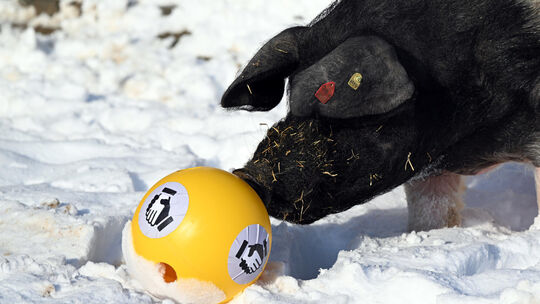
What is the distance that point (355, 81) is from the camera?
6.79ft

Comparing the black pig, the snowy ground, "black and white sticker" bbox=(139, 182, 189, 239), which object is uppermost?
the black pig

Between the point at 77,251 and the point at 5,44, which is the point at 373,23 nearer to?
the point at 77,251

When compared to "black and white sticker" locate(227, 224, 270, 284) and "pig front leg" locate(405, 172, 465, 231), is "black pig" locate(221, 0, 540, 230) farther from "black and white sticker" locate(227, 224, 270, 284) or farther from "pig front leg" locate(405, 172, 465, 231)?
"pig front leg" locate(405, 172, 465, 231)

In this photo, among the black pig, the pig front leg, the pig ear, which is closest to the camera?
the black pig

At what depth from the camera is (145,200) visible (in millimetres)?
2146

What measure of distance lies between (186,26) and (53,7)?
56.5 inches

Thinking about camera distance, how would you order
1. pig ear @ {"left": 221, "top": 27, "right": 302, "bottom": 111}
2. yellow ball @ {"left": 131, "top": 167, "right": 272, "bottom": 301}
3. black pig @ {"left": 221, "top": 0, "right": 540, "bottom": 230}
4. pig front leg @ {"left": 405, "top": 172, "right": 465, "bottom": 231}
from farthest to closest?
pig front leg @ {"left": 405, "top": 172, "right": 465, "bottom": 231} < pig ear @ {"left": 221, "top": 27, "right": 302, "bottom": 111} < black pig @ {"left": 221, "top": 0, "right": 540, "bottom": 230} < yellow ball @ {"left": 131, "top": 167, "right": 272, "bottom": 301}

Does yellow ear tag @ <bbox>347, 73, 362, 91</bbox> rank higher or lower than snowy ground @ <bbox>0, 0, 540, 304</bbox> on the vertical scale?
higher

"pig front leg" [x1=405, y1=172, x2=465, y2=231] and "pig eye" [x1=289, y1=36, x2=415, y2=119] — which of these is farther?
"pig front leg" [x1=405, y1=172, x2=465, y2=231]

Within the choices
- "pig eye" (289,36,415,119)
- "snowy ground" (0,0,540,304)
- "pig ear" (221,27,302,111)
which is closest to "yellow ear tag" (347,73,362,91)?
"pig eye" (289,36,415,119)

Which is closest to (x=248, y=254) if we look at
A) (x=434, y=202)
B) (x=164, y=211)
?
(x=164, y=211)

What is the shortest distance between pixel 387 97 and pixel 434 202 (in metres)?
1.18

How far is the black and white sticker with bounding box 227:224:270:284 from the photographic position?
2035mm

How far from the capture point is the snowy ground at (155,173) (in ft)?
6.84
